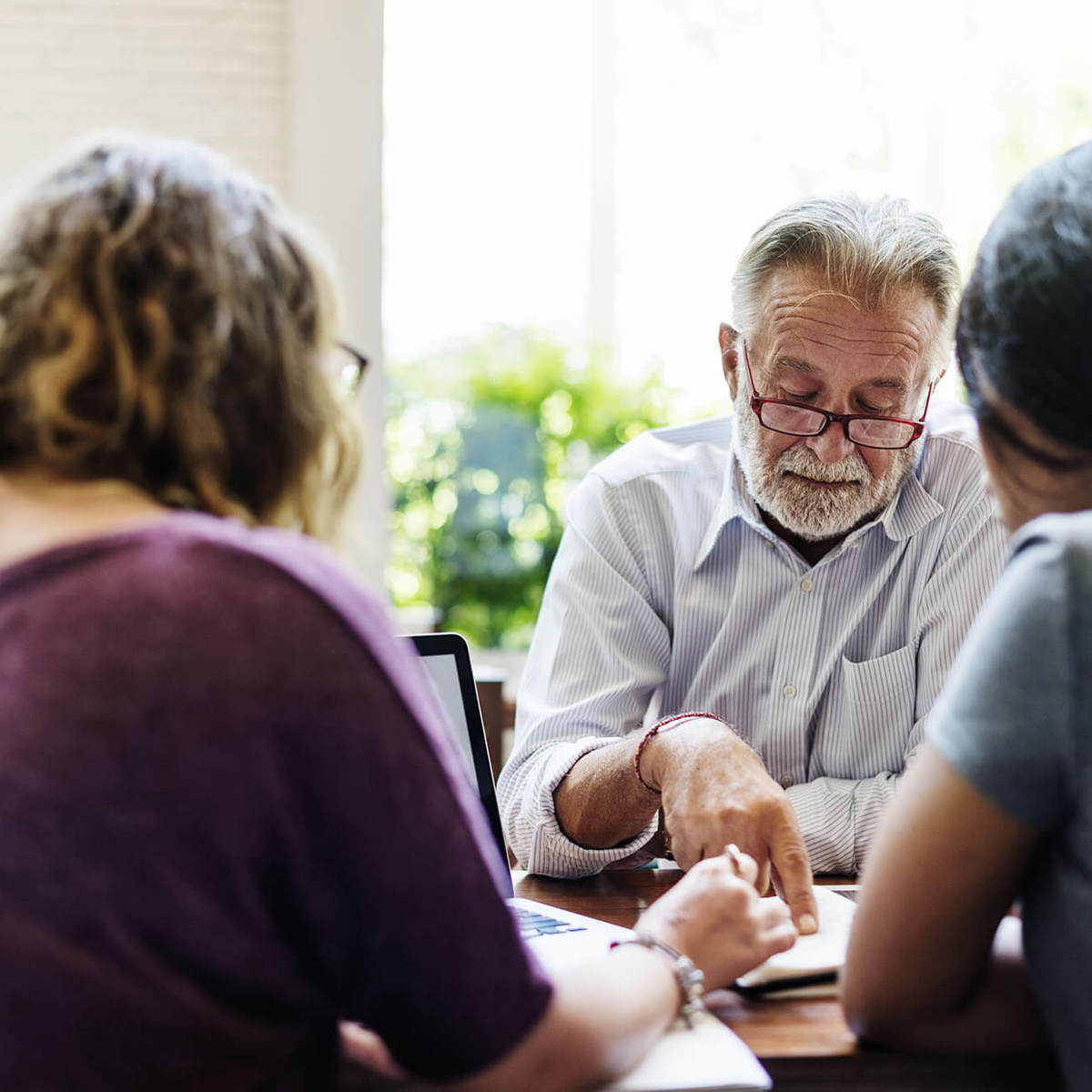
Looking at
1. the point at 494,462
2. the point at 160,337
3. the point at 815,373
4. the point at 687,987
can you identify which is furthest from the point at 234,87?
the point at 687,987

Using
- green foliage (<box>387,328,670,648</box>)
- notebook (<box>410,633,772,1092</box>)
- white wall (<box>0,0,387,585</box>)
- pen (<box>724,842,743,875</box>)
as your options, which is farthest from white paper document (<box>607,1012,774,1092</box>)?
green foliage (<box>387,328,670,648</box>)

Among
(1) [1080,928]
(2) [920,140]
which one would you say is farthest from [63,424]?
(2) [920,140]

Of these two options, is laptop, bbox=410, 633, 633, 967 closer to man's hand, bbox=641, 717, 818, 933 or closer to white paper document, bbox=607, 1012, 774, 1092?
man's hand, bbox=641, 717, 818, 933

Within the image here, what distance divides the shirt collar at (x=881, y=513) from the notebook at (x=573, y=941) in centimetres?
56

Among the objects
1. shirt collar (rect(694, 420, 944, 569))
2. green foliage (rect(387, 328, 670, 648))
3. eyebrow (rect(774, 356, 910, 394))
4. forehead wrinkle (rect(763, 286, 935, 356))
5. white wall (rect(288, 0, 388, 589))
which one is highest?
white wall (rect(288, 0, 388, 589))

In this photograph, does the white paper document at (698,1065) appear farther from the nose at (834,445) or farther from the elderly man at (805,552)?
the nose at (834,445)

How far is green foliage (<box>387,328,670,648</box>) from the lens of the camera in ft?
13.0

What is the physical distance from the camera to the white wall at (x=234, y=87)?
328 centimetres

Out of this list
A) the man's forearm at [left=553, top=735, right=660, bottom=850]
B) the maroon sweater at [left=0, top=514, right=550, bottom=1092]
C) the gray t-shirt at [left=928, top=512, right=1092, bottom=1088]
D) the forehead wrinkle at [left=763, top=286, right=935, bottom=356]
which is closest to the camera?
the maroon sweater at [left=0, top=514, right=550, bottom=1092]

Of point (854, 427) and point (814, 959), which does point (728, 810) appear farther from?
point (854, 427)

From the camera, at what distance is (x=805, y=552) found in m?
1.88

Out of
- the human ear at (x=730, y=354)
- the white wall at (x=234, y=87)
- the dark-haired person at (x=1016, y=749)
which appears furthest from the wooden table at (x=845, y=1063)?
the white wall at (x=234, y=87)

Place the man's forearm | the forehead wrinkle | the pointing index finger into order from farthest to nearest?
the forehead wrinkle → the man's forearm → the pointing index finger

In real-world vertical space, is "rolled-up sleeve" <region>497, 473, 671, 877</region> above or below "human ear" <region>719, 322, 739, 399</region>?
below
